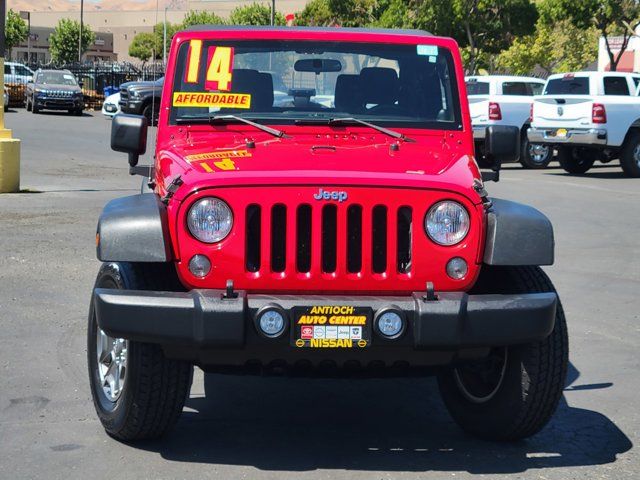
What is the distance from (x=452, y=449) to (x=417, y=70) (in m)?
2.18

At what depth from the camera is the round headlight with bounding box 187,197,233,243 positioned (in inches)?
199

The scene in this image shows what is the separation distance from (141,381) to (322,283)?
89 cm

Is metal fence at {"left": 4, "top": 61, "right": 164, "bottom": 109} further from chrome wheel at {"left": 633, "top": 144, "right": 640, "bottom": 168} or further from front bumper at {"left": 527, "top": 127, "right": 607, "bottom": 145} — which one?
chrome wheel at {"left": 633, "top": 144, "right": 640, "bottom": 168}

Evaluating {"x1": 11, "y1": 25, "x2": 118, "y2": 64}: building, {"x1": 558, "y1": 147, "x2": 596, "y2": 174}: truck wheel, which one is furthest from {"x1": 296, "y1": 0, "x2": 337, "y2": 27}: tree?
{"x1": 11, "y1": 25, "x2": 118, "y2": 64}: building

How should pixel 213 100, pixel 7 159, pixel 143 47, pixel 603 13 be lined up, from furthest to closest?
1. pixel 143 47
2. pixel 603 13
3. pixel 7 159
4. pixel 213 100

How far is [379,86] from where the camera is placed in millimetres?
6504

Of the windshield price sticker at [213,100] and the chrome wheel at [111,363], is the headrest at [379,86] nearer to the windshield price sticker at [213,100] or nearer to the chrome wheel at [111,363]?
the windshield price sticker at [213,100]

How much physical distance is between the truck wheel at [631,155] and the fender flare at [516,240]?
18291mm

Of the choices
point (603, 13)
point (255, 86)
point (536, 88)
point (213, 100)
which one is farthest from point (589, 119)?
point (603, 13)

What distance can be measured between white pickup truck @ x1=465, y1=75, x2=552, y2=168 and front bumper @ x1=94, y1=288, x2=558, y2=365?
18531 mm

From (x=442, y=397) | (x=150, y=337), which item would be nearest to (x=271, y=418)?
(x=442, y=397)

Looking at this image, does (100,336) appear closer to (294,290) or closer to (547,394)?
(294,290)

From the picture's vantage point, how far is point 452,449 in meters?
5.54

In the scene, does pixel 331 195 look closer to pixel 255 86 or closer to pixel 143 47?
pixel 255 86
